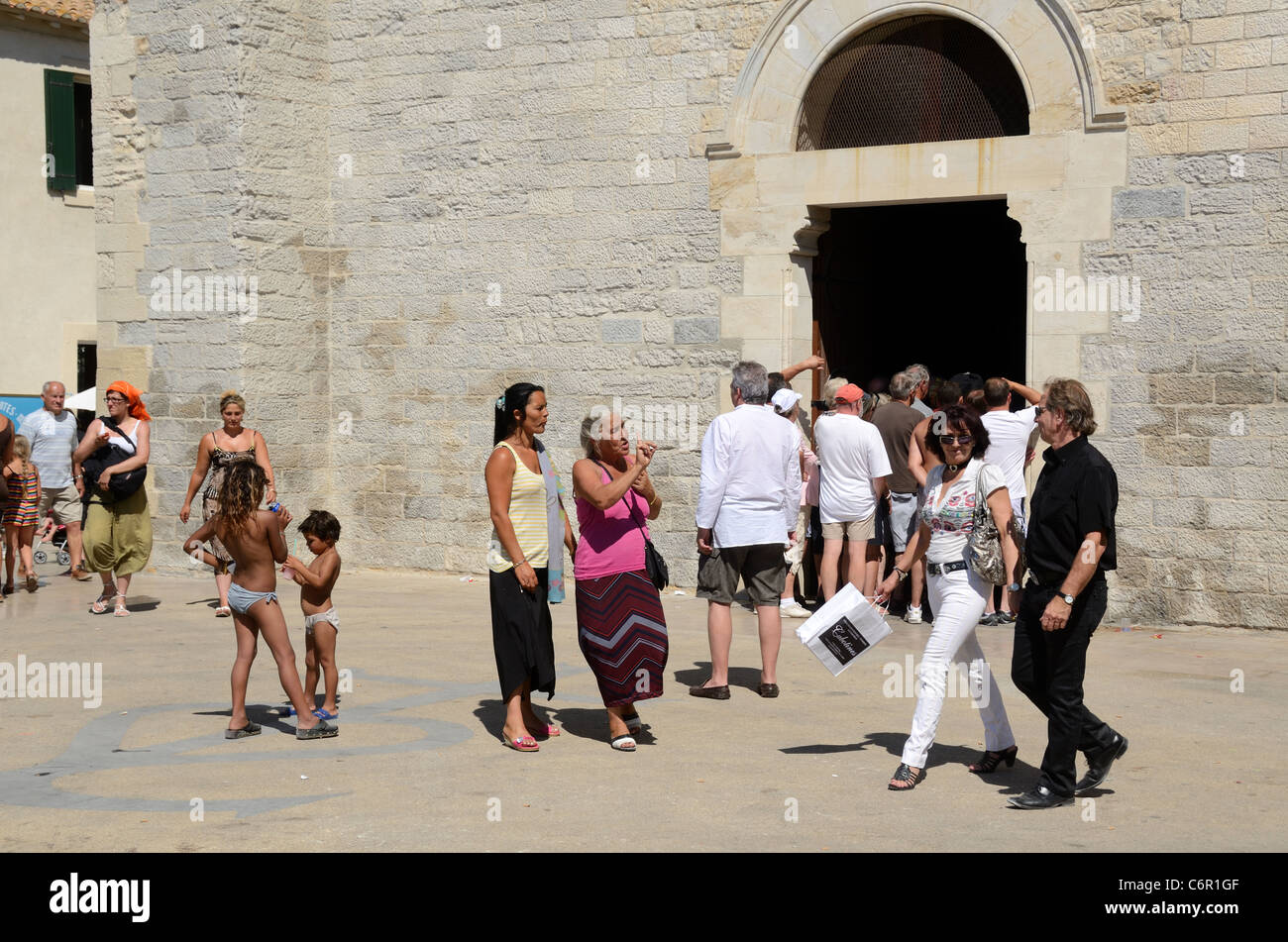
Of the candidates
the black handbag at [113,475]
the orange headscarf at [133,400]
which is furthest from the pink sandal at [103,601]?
the orange headscarf at [133,400]

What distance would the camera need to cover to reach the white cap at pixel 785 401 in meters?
9.77

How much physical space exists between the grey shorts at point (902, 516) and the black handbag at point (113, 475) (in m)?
5.15

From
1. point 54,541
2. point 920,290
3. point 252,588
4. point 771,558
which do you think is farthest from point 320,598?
point 54,541

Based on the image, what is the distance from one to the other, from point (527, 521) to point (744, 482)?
1479 millimetres

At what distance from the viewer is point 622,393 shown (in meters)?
11.8

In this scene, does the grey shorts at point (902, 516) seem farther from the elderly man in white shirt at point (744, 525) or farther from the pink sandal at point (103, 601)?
the pink sandal at point (103, 601)

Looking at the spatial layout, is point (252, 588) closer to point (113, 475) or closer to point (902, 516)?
point (113, 475)

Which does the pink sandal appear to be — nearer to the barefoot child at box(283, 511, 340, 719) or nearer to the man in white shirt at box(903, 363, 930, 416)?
the barefoot child at box(283, 511, 340, 719)

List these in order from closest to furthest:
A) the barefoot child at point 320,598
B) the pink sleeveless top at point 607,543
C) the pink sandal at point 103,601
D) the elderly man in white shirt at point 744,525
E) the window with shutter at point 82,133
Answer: the pink sleeveless top at point 607,543 → the barefoot child at point 320,598 → the elderly man in white shirt at point 744,525 → the pink sandal at point 103,601 → the window with shutter at point 82,133

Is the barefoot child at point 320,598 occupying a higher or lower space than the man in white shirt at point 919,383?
lower

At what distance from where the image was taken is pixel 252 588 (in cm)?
675

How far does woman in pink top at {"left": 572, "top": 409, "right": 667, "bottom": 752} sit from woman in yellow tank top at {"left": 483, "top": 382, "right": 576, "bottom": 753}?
0.57ft

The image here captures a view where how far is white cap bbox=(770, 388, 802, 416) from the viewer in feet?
32.0

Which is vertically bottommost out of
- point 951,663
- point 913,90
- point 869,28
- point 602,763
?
point 602,763
